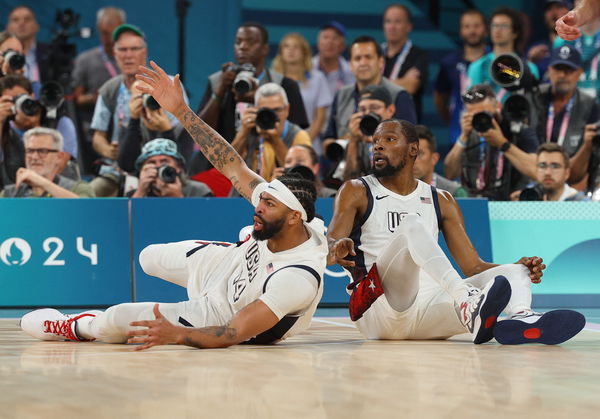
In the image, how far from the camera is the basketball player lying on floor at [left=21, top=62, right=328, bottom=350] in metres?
4.68

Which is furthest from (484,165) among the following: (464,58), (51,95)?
(51,95)

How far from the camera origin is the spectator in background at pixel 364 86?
9180mm

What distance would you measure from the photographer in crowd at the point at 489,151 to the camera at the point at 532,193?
0.38 meters

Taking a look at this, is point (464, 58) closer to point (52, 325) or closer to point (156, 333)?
point (52, 325)

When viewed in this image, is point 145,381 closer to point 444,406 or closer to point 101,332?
point 444,406

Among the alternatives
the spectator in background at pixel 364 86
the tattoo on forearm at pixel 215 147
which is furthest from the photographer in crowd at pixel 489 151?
the tattoo on forearm at pixel 215 147

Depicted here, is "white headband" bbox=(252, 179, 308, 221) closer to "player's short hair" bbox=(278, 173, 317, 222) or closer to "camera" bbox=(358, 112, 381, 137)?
"player's short hair" bbox=(278, 173, 317, 222)

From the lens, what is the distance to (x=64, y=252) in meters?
7.89

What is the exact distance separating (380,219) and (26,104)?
4411 mm

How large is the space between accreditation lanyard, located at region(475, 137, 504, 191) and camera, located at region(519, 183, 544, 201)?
45 cm

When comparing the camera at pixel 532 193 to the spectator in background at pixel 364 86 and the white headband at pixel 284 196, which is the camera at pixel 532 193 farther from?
the white headband at pixel 284 196

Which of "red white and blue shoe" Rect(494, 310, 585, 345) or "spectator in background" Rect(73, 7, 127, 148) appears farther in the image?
"spectator in background" Rect(73, 7, 127, 148)

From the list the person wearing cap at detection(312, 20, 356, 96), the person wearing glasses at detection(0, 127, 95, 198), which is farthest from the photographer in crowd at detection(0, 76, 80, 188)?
the person wearing cap at detection(312, 20, 356, 96)

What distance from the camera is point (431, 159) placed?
8273 mm
